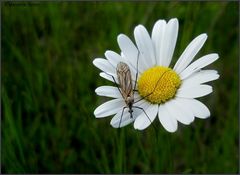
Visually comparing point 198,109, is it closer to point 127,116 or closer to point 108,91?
point 127,116

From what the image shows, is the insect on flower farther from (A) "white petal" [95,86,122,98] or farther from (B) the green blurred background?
(B) the green blurred background

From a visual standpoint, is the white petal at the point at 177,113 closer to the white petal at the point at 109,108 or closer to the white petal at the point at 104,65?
the white petal at the point at 109,108

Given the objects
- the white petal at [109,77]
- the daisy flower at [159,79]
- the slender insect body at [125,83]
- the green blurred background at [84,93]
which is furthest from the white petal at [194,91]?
the green blurred background at [84,93]

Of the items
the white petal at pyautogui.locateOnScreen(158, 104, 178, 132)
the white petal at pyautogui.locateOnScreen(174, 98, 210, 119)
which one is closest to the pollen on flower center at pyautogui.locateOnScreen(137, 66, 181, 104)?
the white petal at pyautogui.locateOnScreen(158, 104, 178, 132)

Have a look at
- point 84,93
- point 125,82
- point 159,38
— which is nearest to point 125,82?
point 125,82

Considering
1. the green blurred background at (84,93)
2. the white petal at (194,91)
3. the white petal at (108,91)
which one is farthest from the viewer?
the green blurred background at (84,93)

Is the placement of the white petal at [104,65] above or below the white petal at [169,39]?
below

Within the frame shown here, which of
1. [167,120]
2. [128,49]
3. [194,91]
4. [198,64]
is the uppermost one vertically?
[128,49]
